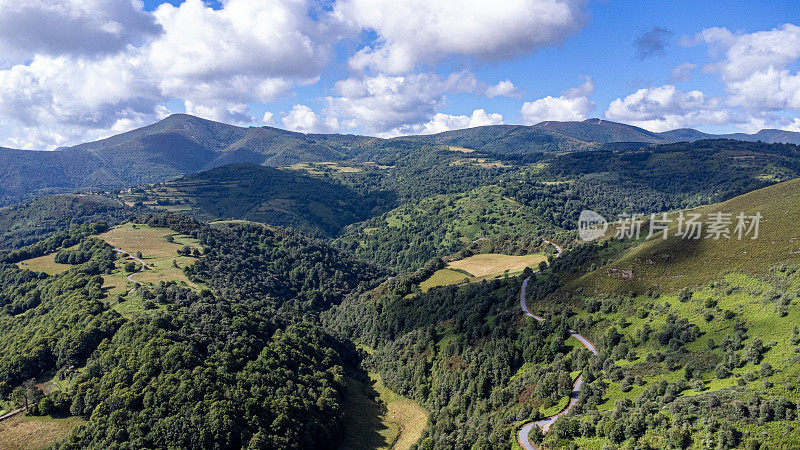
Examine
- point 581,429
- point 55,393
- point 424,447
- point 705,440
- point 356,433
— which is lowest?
point 356,433

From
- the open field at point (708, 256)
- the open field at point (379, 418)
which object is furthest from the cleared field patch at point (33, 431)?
the open field at point (708, 256)

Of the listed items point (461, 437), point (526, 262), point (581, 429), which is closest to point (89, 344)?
point (461, 437)

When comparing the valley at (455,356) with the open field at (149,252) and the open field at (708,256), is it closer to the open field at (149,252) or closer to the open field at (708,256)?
the open field at (708,256)

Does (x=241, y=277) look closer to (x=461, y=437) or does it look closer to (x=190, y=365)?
(x=190, y=365)

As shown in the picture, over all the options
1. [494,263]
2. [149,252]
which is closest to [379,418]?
[494,263]

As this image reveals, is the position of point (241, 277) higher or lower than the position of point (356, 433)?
higher

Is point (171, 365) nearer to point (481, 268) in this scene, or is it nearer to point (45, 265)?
point (45, 265)
